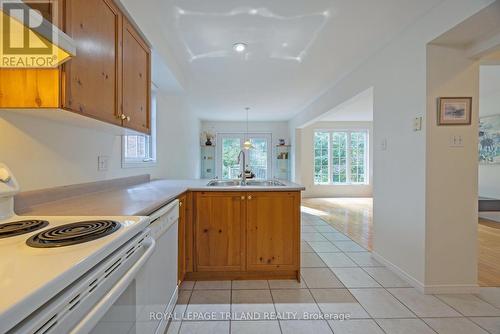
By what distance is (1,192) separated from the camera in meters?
0.97

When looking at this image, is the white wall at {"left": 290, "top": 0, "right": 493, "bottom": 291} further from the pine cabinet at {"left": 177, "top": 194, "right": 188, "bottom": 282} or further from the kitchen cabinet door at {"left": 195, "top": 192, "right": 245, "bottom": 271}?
the pine cabinet at {"left": 177, "top": 194, "right": 188, "bottom": 282}

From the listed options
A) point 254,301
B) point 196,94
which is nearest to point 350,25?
point 254,301

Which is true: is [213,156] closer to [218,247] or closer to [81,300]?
[218,247]

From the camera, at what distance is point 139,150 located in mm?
2871

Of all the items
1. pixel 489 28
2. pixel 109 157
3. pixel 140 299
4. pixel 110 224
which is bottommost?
pixel 140 299

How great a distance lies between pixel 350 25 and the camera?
2236 millimetres

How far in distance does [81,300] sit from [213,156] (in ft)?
23.0

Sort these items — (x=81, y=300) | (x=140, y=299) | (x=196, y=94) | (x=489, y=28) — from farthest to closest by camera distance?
(x=196, y=94), (x=489, y=28), (x=140, y=299), (x=81, y=300)

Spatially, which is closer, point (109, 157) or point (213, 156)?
point (109, 157)

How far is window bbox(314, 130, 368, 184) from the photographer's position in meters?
7.61

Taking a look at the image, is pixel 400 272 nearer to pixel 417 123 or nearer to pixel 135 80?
pixel 417 123

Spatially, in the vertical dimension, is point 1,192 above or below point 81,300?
above

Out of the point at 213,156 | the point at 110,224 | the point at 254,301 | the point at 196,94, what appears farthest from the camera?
the point at 213,156

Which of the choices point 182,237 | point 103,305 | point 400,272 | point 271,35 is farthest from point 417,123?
point 103,305
